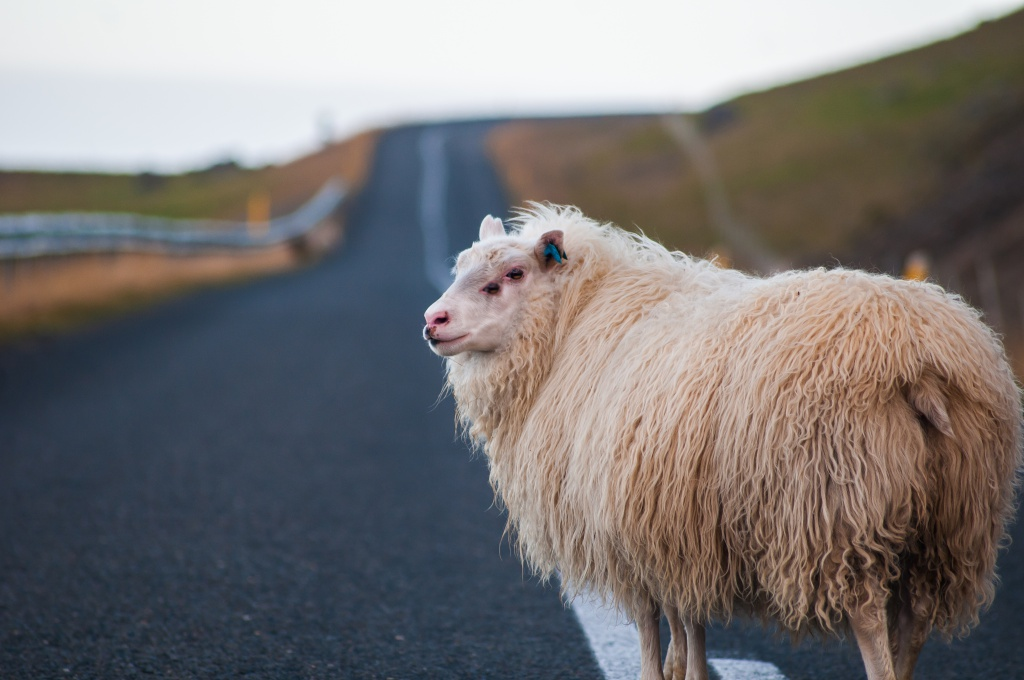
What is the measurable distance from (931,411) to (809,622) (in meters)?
0.74

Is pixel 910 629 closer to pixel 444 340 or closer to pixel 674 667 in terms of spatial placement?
pixel 674 667

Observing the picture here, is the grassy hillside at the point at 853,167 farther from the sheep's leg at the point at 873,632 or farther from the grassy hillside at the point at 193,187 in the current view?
the sheep's leg at the point at 873,632

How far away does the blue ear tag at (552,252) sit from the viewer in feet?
13.0

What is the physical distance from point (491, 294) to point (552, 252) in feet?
0.95

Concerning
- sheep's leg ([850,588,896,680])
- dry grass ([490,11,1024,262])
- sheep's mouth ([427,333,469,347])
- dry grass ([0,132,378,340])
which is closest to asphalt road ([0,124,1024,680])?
sheep's leg ([850,588,896,680])

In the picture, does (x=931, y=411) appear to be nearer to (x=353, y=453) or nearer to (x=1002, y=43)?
(x=353, y=453)

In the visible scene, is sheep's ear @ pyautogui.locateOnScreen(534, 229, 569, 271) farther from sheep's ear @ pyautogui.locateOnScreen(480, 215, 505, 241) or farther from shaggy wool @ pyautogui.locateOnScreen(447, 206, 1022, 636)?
shaggy wool @ pyautogui.locateOnScreen(447, 206, 1022, 636)

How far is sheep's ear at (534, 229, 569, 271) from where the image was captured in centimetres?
393

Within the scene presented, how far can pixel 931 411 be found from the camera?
2.95m

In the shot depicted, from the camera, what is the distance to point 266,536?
545cm

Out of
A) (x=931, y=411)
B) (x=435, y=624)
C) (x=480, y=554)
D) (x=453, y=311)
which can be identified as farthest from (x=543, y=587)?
(x=931, y=411)

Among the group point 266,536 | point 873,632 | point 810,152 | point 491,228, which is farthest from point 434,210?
point 873,632

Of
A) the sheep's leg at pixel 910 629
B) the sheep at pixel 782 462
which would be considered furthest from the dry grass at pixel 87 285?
the sheep's leg at pixel 910 629

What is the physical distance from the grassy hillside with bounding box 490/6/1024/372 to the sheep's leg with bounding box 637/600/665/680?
9.41m
